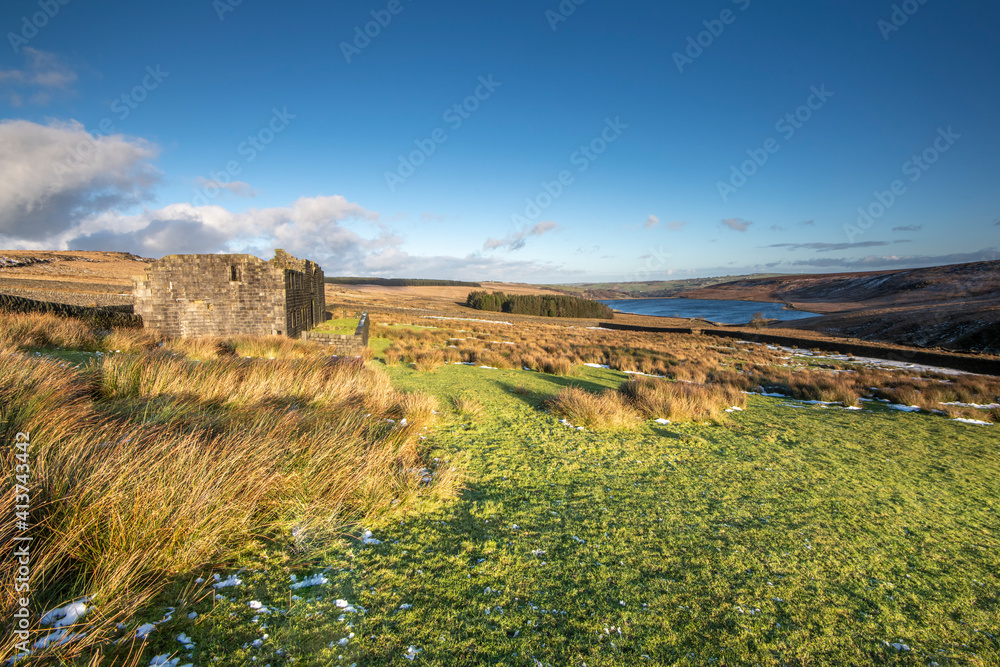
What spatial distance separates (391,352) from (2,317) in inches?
332

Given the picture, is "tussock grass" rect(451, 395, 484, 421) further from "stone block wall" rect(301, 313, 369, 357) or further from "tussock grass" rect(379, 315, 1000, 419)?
"stone block wall" rect(301, 313, 369, 357)

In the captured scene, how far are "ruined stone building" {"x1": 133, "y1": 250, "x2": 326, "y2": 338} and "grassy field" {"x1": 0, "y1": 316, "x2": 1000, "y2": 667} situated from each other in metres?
9.45

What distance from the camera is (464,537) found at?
2.95m

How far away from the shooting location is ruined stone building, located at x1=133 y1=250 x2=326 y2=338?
44.5 feet

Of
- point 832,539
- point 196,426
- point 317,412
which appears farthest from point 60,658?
point 832,539

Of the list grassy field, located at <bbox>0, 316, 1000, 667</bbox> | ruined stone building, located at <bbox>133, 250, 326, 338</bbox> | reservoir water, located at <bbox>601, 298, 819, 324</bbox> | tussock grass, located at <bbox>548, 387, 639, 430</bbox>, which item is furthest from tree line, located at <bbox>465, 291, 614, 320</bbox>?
grassy field, located at <bbox>0, 316, 1000, 667</bbox>

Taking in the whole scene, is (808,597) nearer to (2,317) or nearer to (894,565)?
(894,565)

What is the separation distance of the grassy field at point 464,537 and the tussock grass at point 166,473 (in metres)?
0.02

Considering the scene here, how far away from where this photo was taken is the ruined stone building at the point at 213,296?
13.6 m

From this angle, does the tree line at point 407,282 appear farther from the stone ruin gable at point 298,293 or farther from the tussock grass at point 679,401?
the tussock grass at point 679,401

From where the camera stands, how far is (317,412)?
479 centimetres

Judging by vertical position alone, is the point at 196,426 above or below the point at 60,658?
above

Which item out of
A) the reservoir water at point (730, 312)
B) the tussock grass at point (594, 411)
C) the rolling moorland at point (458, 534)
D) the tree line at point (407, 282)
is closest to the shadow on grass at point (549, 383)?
the tussock grass at point (594, 411)
